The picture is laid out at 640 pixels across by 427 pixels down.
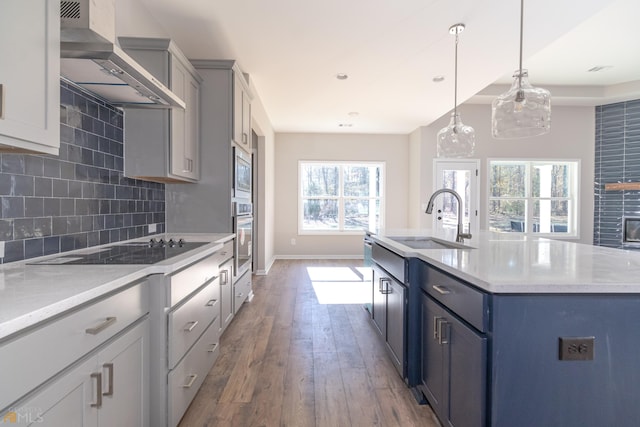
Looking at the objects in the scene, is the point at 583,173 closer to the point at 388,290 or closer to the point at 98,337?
the point at 388,290

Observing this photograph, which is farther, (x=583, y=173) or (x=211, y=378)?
(x=583, y=173)

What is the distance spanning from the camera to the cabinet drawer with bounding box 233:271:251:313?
9.70 ft

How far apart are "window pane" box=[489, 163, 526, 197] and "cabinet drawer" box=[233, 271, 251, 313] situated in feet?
16.6

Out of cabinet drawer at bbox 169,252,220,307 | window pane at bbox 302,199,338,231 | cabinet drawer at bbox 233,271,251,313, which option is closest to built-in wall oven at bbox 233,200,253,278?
cabinet drawer at bbox 233,271,251,313

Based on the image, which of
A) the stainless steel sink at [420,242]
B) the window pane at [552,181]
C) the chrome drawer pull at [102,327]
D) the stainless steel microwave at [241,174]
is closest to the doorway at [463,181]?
the window pane at [552,181]

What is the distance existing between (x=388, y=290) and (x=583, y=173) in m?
6.17

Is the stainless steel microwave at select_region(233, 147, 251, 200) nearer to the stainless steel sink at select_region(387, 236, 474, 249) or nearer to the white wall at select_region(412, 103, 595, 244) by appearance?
the stainless steel sink at select_region(387, 236, 474, 249)

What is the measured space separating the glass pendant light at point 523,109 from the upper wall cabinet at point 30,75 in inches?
98.7

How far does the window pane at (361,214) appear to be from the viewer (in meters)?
6.81

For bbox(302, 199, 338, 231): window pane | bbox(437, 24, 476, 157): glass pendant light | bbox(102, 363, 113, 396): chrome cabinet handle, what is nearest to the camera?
bbox(102, 363, 113, 396): chrome cabinet handle

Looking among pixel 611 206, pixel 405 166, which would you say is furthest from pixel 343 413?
pixel 611 206

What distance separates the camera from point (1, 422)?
2.28 ft

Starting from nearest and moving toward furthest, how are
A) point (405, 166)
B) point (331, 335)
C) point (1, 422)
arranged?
point (1, 422)
point (331, 335)
point (405, 166)

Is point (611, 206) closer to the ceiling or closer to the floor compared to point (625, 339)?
closer to the ceiling
